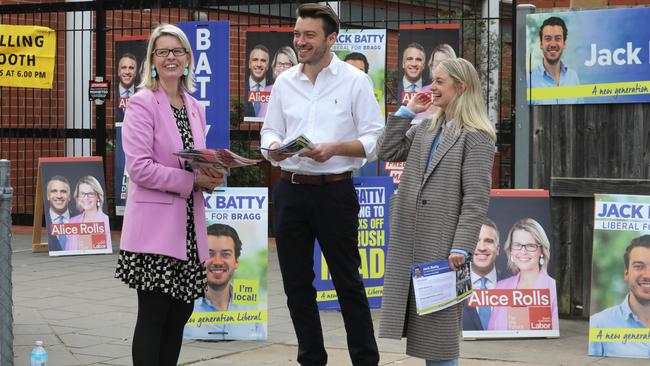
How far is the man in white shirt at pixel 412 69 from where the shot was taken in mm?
10945

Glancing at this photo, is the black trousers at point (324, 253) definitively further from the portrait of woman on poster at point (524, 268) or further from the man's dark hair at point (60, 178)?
the man's dark hair at point (60, 178)

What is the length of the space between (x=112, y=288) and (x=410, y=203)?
514cm

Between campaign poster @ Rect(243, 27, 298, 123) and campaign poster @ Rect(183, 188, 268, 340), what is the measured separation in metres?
4.46

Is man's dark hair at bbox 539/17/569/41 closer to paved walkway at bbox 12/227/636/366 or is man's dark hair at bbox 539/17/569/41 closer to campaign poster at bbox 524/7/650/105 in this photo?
campaign poster at bbox 524/7/650/105

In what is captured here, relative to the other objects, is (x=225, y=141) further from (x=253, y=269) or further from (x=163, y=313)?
(x=163, y=313)

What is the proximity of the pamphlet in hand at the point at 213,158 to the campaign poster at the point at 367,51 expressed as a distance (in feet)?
17.1

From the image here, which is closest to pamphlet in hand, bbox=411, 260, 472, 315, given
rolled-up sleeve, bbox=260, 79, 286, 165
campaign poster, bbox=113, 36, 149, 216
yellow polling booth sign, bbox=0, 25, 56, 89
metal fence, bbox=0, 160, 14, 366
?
rolled-up sleeve, bbox=260, 79, 286, 165

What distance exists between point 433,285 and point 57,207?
7.38 m

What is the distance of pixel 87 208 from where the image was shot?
11.6m

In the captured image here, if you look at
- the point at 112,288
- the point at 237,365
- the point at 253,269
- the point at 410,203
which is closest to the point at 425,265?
the point at 410,203

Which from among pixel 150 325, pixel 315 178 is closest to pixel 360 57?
pixel 315 178

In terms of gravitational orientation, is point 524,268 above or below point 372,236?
below

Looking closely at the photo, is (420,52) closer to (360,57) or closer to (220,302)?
(360,57)

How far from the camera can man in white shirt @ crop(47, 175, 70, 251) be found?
454 inches
